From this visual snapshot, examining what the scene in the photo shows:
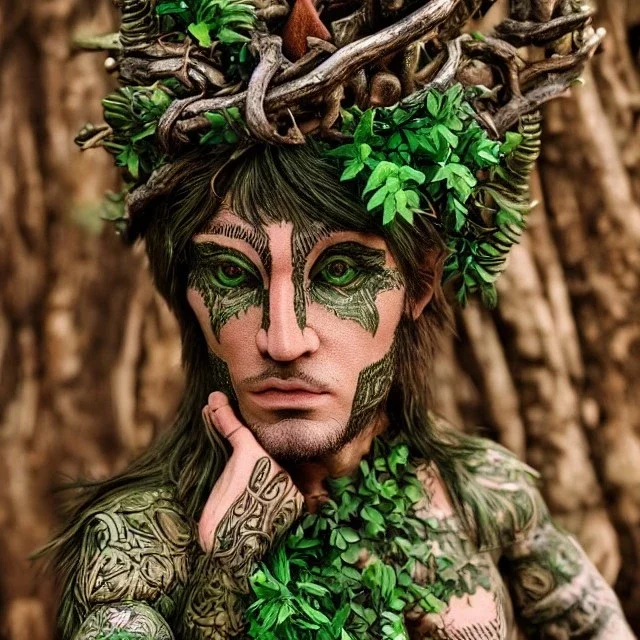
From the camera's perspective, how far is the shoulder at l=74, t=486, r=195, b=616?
1469 millimetres

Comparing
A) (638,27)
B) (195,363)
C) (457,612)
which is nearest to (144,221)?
(195,363)

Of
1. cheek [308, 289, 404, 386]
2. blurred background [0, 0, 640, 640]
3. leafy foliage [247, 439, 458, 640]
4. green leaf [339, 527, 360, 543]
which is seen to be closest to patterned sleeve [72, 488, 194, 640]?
leafy foliage [247, 439, 458, 640]

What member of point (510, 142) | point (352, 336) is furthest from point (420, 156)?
point (352, 336)

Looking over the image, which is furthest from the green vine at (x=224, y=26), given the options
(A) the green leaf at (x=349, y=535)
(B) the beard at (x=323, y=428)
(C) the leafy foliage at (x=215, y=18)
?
(A) the green leaf at (x=349, y=535)

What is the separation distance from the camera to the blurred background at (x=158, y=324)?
2531 millimetres

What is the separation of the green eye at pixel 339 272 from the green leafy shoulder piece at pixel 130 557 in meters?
0.42

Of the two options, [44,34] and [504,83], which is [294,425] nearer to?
[504,83]

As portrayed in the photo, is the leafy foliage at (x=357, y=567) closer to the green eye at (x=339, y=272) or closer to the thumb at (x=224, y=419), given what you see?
the thumb at (x=224, y=419)

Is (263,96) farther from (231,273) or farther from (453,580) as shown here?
(453,580)

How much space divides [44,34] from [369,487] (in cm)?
Result: 187

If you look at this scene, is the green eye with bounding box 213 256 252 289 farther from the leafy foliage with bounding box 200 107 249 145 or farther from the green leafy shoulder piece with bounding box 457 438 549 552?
the green leafy shoulder piece with bounding box 457 438 549 552

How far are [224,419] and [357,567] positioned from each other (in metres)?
0.31

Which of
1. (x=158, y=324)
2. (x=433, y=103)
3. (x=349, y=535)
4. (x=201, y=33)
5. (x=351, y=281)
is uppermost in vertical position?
(x=201, y=33)

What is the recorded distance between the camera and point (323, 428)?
1482 millimetres
